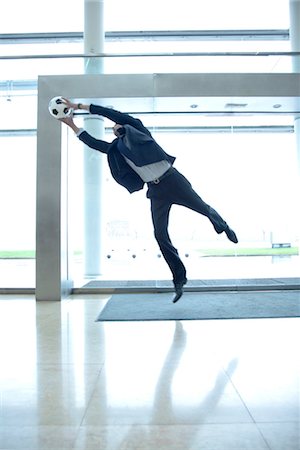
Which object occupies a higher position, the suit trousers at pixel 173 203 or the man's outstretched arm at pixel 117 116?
the man's outstretched arm at pixel 117 116

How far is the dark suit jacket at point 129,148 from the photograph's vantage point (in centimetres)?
266

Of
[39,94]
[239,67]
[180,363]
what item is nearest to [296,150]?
[239,67]

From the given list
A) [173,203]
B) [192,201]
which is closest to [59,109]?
[173,203]

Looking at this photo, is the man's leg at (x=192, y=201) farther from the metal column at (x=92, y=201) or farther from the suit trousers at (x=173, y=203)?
the metal column at (x=92, y=201)

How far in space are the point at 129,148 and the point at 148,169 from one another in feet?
0.82

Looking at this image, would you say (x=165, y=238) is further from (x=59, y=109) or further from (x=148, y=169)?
(x=59, y=109)

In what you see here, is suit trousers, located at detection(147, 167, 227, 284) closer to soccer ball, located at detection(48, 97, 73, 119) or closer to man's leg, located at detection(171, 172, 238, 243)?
man's leg, located at detection(171, 172, 238, 243)

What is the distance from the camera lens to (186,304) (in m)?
3.33

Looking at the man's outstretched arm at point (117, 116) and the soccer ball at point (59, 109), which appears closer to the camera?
the man's outstretched arm at point (117, 116)

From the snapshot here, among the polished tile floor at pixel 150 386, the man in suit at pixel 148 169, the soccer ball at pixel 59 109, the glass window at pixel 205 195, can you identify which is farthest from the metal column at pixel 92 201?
the polished tile floor at pixel 150 386

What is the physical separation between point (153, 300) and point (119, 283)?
1032mm

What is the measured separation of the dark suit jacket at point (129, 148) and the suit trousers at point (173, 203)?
0.55ft

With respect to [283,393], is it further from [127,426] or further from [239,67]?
[239,67]

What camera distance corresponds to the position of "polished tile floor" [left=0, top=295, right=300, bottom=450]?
3.39 feet
